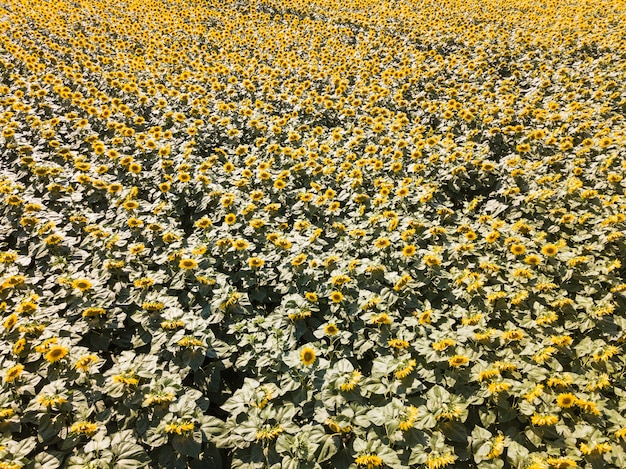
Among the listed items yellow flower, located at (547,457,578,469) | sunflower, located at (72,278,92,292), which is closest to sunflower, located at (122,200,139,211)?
sunflower, located at (72,278,92,292)

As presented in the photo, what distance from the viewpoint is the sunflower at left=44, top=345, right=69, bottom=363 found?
10.5ft

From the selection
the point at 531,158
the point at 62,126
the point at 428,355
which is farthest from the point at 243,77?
the point at 428,355

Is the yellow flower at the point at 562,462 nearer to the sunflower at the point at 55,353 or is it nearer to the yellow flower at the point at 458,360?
the yellow flower at the point at 458,360

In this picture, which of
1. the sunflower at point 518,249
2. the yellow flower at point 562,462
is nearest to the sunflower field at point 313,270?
the yellow flower at point 562,462

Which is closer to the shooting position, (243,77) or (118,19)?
(243,77)

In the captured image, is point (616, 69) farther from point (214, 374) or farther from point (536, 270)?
point (214, 374)

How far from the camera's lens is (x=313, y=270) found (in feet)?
14.2

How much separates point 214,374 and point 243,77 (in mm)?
8256

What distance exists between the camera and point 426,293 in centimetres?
439

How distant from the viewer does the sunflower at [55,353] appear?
10.5 ft

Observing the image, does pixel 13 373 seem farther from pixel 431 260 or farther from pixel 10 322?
pixel 431 260

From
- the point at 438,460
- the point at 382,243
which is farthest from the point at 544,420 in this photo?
the point at 382,243

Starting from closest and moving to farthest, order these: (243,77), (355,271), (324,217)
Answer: (355,271) → (324,217) → (243,77)

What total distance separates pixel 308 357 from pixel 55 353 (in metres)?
2.27
